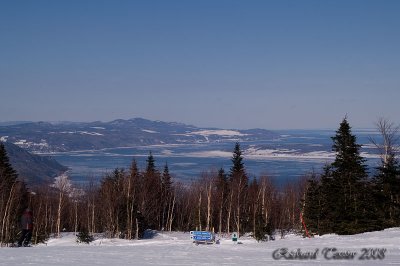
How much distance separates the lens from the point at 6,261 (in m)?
10.8

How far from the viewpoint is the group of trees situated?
2492cm

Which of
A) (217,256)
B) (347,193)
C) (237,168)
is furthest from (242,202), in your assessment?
(217,256)

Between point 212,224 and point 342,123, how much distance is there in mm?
26267

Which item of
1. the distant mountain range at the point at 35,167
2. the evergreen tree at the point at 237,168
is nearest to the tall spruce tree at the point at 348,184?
the evergreen tree at the point at 237,168

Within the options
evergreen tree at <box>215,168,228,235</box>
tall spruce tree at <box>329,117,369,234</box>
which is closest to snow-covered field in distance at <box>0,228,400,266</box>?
tall spruce tree at <box>329,117,369,234</box>

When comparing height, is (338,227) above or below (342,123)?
below

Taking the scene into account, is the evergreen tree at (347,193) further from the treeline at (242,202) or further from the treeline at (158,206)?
the treeline at (158,206)

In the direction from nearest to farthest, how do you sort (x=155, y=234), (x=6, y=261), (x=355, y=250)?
(x=6, y=261) < (x=355, y=250) < (x=155, y=234)

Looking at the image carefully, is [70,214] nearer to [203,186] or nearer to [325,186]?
[203,186]

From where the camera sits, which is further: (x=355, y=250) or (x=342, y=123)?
(x=342, y=123)

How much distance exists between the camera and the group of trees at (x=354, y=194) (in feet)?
81.8

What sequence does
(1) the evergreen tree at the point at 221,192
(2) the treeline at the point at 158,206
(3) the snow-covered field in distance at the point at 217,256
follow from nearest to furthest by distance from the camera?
(3) the snow-covered field in distance at the point at 217,256, (2) the treeline at the point at 158,206, (1) the evergreen tree at the point at 221,192

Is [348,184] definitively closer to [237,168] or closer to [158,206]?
[158,206]

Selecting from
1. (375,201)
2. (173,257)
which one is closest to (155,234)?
(375,201)
